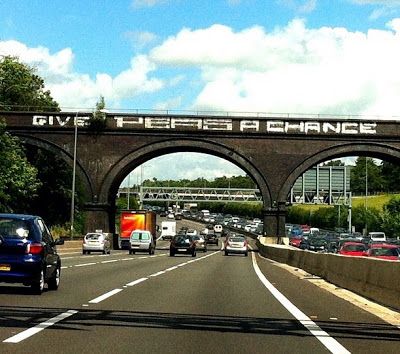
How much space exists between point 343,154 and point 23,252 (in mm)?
55732

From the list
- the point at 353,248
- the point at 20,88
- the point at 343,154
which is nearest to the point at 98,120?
the point at 20,88

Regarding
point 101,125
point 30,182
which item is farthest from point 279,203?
point 30,182

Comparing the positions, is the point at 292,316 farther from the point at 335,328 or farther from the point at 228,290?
the point at 228,290

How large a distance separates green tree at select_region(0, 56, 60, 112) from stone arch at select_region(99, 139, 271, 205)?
1087 cm

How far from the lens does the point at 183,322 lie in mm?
12086

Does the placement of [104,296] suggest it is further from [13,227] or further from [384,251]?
[384,251]

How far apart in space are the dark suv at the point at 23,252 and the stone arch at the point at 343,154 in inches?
2108

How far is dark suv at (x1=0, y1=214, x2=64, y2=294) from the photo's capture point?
16.0 m

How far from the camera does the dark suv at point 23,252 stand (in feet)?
52.4

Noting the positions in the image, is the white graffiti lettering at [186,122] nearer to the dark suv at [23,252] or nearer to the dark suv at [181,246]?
the dark suv at [181,246]

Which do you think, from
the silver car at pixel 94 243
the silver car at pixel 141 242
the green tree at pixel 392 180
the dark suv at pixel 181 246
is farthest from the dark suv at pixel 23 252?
the green tree at pixel 392 180

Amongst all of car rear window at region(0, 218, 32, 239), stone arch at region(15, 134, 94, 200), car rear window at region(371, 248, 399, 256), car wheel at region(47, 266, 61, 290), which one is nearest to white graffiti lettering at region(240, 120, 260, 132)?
stone arch at region(15, 134, 94, 200)

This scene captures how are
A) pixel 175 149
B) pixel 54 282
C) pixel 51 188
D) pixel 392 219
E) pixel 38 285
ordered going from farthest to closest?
pixel 392 219, pixel 51 188, pixel 175 149, pixel 54 282, pixel 38 285

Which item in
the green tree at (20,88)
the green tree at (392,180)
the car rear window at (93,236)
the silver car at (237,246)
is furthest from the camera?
the green tree at (392,180)
